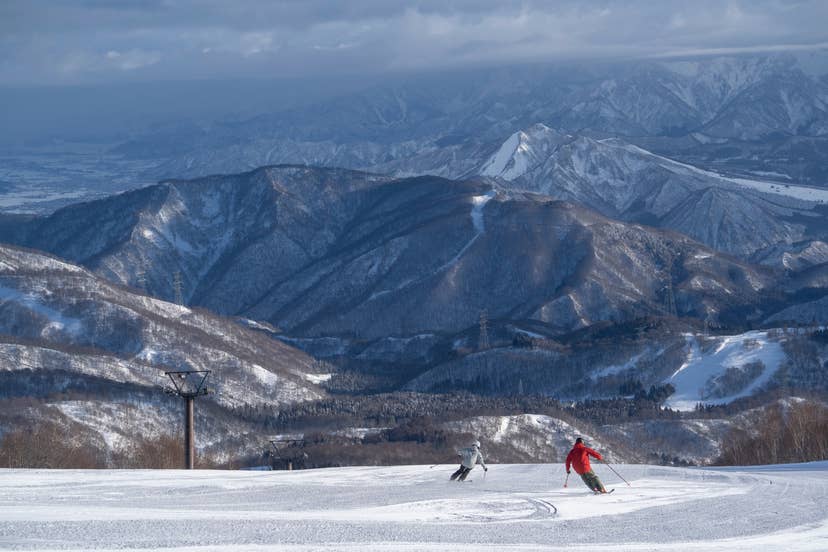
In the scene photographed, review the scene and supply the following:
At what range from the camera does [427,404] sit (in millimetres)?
164250

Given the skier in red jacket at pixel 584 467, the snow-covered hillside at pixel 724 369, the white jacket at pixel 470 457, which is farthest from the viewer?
the snow-covered hillside at pixel 724 369

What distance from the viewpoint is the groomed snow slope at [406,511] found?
34062 millimetres

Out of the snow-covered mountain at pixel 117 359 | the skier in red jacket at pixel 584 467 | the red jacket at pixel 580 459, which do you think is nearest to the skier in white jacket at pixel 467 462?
the red jacket at pixel 580 459

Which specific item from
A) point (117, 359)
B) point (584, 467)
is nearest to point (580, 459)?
point (584, 467)

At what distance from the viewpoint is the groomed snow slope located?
34062 millimetres

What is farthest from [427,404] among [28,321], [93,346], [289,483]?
[289,483]

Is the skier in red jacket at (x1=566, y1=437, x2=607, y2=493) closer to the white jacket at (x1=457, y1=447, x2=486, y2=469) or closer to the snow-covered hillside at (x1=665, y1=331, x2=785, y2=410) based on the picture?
the white jacket at (x1=457, y1=447, x2=486, y2=469)

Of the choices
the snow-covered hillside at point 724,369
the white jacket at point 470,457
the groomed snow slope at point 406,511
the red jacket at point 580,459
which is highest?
the snow-covered hillside at point 724,369

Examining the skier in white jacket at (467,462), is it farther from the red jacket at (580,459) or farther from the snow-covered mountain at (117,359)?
the snow-covered mountain at (117,359)

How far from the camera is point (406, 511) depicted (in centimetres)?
3978

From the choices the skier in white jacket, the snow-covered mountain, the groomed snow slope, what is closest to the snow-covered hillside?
the snow-covered mountain

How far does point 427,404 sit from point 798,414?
280 ft

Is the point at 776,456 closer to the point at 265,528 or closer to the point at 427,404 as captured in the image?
the point at 265,528

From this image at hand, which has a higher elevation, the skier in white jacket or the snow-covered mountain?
the snow-covered mountain
